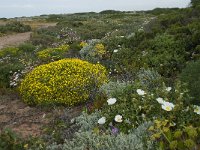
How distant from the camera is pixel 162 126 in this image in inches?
222

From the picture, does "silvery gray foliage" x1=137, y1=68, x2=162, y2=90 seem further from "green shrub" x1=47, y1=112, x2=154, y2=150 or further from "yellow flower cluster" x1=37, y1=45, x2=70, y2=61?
"yellow flower cluster" x1=37, y1=45, x2=70, y2=61

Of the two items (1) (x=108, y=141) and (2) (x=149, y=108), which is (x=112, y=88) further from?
(1) (x=108, y=141)

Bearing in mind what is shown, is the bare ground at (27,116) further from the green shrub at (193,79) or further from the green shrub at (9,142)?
the green shrub at (193,79)

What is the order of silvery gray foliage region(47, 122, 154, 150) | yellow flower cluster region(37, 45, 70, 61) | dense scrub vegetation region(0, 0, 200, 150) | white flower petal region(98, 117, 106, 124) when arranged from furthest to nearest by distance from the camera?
1. yellow flower cluster region(37, 45, 70, 61)
2. white flower petal region(98, 117, 106, 124)
3. dense scrub vegetation region(0, 0, 200, 150)
4. silvery gray foliage region(47, 122, 154, 150)

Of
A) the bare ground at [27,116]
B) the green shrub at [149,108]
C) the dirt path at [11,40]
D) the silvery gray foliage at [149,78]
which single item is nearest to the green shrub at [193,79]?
the green shrub at [149,108]

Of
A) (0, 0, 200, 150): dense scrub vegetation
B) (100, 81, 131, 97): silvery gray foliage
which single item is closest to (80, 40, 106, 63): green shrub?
(0, 0, 200, 150): dense scrub vegetation

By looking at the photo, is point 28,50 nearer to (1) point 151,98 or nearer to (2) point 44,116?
(2) point 44,116

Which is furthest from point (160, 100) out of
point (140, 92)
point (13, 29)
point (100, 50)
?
point (13, 29)

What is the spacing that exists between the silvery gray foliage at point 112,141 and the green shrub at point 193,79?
1.05 metres

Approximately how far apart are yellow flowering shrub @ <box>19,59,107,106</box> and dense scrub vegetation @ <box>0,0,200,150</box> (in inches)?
0.8

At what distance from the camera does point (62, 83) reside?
28.1ft

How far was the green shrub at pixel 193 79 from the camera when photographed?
6.35 m

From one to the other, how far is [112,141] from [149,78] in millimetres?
2878

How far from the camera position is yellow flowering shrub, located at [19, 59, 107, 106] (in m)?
8.33
